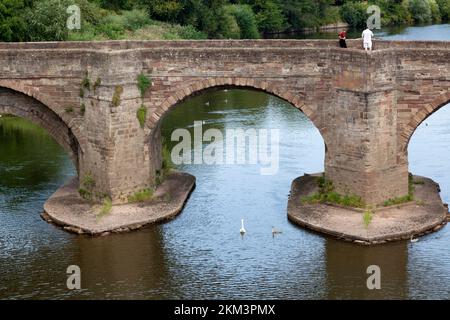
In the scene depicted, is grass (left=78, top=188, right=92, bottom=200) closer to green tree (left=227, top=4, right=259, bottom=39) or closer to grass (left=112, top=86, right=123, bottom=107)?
grass (left=112, top=86, right=123, bottom=107)

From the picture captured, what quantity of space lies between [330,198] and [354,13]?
61066 mm

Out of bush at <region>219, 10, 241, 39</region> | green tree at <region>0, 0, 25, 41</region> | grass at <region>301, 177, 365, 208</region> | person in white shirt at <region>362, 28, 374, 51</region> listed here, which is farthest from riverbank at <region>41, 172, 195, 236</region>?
bush at <region>219, 10, 241, 39</region>

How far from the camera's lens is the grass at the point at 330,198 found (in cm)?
3110

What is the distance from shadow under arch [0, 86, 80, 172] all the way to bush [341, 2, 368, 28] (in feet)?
197

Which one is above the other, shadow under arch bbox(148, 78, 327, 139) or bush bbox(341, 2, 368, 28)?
bush bbox(341, 2, 368, 28)

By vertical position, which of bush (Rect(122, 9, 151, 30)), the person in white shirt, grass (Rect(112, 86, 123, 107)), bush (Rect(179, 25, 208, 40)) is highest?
bush (Rect(122, 9, 151, 30))

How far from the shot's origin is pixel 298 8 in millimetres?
85938

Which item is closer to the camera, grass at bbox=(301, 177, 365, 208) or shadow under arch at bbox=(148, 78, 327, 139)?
grass at bbox=(301, 177, 365, 208)

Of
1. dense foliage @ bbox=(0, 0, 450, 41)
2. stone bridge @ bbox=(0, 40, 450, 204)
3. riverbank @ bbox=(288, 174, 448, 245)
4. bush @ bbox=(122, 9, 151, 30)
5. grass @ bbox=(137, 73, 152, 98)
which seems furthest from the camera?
bush @ bbox=(122, 9, 151, 30)

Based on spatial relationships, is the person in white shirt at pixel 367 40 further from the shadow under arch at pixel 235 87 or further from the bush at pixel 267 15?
the bush at pixel 267 15

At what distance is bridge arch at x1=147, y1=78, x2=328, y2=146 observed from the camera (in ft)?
105

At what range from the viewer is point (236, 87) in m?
32.3

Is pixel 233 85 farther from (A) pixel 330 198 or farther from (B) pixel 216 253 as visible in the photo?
(B) pixel 216 253

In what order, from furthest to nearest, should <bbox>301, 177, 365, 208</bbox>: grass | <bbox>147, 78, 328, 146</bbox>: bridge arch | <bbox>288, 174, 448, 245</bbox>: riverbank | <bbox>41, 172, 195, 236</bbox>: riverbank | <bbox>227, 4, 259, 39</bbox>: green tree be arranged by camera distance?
<bbox>227, 4, 259, 39</bbox>: green tree < <bbox>147, 78, 328, 146</bbox>: bridge arch < <bbox>301, 177, 365, 208</bbox>: grass < <bbox>41, 172, 195, 236</bbox>: riverbank < <bbox>288, 174, 448, 245</bbox>: riverbank
